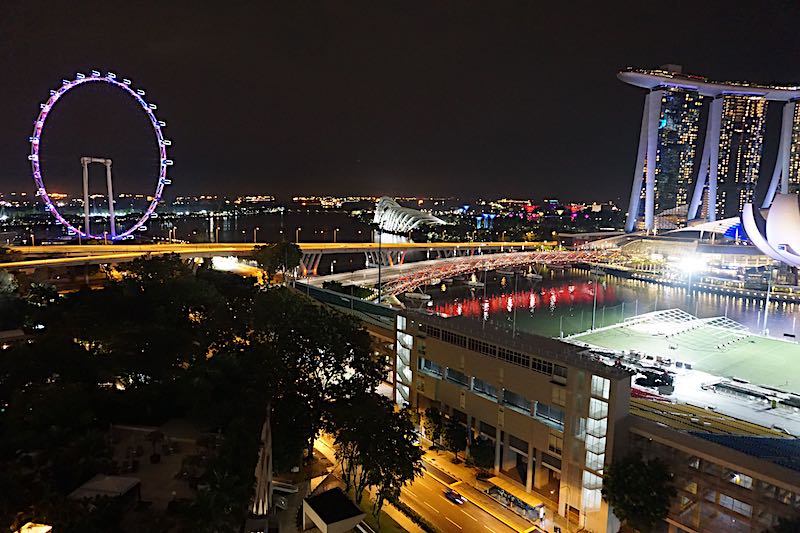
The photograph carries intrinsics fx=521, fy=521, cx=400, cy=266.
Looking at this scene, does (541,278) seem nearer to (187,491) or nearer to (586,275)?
(586,275)

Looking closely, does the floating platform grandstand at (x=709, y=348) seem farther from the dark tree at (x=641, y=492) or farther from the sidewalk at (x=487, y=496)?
the sidewalk at (x=487, y=496)

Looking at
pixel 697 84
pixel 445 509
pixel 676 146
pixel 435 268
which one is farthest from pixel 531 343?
pixel 676 146

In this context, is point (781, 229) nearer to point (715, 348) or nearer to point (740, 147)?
point (715, 348)

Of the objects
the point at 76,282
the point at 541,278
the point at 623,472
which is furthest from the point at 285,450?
the point at 541,278

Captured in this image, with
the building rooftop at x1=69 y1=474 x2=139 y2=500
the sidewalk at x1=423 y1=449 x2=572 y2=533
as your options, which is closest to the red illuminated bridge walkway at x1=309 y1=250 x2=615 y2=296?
the sidewalk at x1=423 y1=449 x2=572 y2=533

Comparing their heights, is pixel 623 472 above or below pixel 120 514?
below

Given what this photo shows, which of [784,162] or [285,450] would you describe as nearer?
[285,450]

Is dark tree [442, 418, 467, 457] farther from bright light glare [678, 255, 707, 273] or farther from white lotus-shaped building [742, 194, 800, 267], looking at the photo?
bright light glare [678, 255, 707, 273]
